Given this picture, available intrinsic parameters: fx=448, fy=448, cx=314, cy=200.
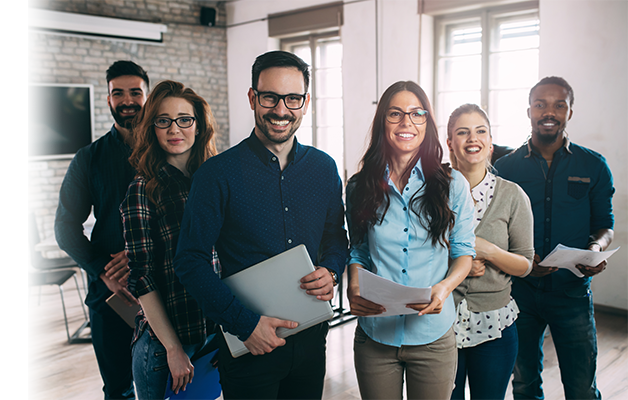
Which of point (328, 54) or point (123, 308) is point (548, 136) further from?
point (328, 54)

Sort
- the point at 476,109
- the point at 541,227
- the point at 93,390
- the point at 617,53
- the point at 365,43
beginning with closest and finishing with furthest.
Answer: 1. the point at 476,109
2. the point at 541,227
3. the point at 93,390
4. the point at 617,53
5. the point at 365,43

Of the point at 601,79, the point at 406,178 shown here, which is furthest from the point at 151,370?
the point at 601,79

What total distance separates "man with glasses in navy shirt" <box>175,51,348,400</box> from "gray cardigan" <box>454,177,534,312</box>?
0.60 meters

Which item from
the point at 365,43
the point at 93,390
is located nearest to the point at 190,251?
the point at 93,390

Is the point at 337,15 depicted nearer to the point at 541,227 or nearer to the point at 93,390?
the point at 541,227

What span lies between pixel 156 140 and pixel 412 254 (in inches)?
38.7

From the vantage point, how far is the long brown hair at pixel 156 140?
157 cm

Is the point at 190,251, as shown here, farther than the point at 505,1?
No

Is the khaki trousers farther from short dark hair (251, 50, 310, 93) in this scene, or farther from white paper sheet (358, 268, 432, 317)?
short dark hair (251, 50, 310, 93)

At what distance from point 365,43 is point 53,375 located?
4.70 metres

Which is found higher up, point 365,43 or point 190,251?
point 365,43

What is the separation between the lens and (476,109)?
1.80 m

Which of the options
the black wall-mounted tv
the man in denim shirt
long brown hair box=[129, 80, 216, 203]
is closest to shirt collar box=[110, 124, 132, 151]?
long brown hair box=[129, 80, 216, 203]

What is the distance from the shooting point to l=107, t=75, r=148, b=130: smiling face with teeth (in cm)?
207
